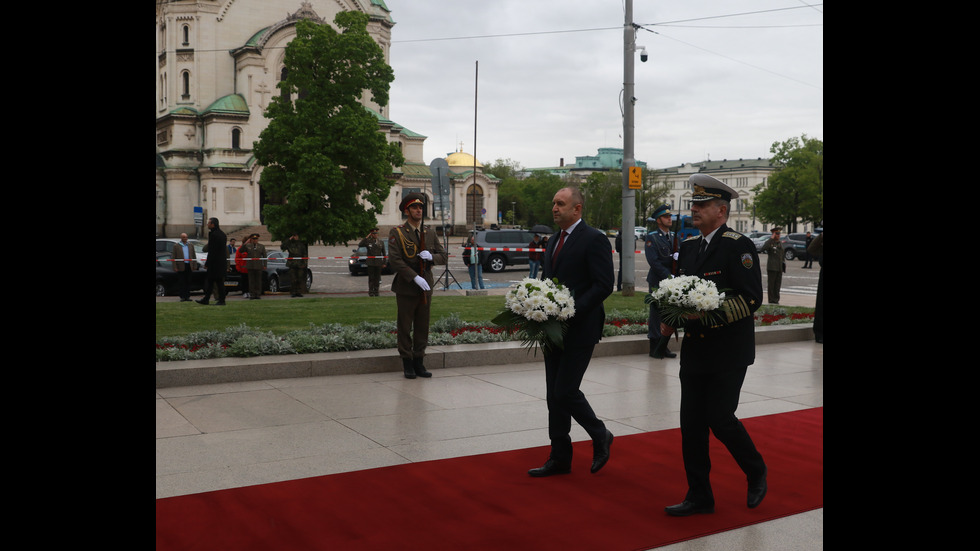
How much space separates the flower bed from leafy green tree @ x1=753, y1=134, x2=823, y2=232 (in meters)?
71.9

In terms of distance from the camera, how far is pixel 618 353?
11.7 meters

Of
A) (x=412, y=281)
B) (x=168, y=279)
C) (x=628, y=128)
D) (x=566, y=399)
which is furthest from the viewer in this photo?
(x=168, y=279)

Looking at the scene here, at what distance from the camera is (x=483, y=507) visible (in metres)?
5.00

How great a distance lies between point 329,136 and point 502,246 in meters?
8.50

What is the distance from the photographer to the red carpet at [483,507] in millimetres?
4449

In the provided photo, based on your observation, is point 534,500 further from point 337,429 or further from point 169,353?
point 169,353

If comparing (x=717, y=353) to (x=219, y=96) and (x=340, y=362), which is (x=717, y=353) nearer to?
(x=340, y=362)

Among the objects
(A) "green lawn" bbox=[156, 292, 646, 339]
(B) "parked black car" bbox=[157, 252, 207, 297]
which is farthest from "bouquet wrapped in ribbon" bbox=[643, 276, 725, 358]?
(B) "parked black car" bbox=[157, 252, 207, 297]

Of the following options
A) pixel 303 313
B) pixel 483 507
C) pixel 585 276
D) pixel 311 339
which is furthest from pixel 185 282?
pixel 483 507

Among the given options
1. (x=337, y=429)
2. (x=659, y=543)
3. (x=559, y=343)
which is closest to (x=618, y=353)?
(x=337, y=429)

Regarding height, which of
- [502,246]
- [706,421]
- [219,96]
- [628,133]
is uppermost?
[219,96]

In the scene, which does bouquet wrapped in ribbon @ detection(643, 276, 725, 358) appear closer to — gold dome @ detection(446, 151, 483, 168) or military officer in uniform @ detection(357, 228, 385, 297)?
military officer in uniform @ detection(357, 228, 385, 297)

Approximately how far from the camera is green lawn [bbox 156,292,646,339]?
12.9m
